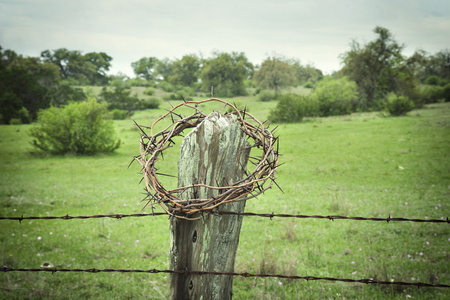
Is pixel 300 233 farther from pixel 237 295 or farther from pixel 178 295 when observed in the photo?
pixel 178 295

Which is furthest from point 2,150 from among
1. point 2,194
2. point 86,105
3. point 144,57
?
point 144,57

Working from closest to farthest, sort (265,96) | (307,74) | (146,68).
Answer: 1. (265,96)
2. (307,74)
3. (146,68)

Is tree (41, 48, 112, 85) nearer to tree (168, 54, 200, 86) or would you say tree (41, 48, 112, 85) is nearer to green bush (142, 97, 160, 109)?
tree (168, 54, 200, 86)

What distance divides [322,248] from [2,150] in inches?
831

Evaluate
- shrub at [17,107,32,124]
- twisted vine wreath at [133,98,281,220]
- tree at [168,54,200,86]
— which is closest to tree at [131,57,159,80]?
tree at [168,54,200,86]

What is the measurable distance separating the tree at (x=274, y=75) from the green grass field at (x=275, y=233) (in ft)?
133

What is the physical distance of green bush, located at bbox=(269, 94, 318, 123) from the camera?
3403 cm

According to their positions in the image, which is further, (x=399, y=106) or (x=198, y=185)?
(x=399, y=106)

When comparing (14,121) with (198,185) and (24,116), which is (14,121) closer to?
(24,116)

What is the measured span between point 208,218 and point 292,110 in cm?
3355

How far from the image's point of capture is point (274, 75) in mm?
55531

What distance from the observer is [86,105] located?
1936 cm

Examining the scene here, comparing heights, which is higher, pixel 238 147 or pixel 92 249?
pixel 238 147

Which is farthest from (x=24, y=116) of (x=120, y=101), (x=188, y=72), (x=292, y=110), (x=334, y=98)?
(x=188, y=72)
